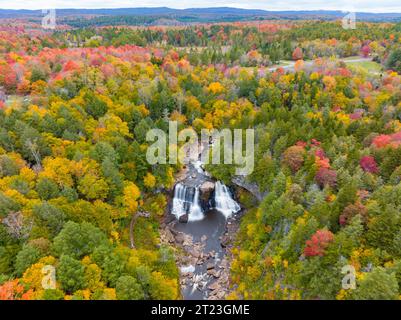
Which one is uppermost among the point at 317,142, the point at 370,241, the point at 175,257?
the point at 317,142

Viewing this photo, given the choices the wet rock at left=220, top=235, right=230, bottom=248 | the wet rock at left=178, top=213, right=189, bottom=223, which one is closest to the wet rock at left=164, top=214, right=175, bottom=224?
the wet rock at left=178, top=213, right=189, bottom=223

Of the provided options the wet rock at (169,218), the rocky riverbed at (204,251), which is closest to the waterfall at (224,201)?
the rocky riverbed at (204,251)

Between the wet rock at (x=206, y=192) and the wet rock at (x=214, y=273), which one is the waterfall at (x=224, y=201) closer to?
the wet rock at (x=206, y=192)

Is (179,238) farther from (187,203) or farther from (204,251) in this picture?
(187,203)

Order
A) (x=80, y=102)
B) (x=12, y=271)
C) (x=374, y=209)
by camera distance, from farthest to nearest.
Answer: (x=80, y=102) < (x=374, y=209) < (x=12, y=271)

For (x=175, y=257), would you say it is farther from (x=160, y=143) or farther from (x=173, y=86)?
(x=173, y=86)

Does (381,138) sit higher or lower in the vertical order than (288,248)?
higher

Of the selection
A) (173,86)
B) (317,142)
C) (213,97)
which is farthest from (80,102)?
(317,142)
